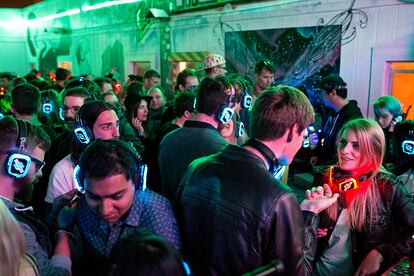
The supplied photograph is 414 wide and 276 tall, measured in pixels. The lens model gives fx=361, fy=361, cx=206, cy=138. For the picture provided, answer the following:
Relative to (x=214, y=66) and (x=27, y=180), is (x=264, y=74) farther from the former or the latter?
(x=27, y=180)

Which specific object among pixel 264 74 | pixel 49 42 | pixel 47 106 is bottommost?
pixel 47 106

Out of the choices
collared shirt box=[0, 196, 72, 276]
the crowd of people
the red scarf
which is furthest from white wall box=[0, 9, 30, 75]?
the red scarf

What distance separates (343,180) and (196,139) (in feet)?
3.63

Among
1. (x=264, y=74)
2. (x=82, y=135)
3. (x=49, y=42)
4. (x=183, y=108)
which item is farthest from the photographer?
(x=49, y=42)

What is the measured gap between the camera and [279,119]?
1.83 meters

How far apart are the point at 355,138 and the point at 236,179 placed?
4.41ft

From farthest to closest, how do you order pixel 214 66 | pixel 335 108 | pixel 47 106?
pixel 214 66, pixel 47 106, pixel 335 108

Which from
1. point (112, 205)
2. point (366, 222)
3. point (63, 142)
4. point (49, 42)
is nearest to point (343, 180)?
point (366, 222)

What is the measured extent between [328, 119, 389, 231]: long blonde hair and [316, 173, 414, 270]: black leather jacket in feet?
0.11

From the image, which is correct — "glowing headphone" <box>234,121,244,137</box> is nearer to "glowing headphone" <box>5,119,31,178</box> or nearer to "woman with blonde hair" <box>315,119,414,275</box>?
"woman with blonde hair" <box>315,119,414,275</box>

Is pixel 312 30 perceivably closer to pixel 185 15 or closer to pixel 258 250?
pixel 185 15

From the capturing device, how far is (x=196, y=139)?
279 cm

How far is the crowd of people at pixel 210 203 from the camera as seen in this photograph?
1.60 metres

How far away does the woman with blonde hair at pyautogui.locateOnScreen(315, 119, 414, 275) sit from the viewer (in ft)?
7.66
